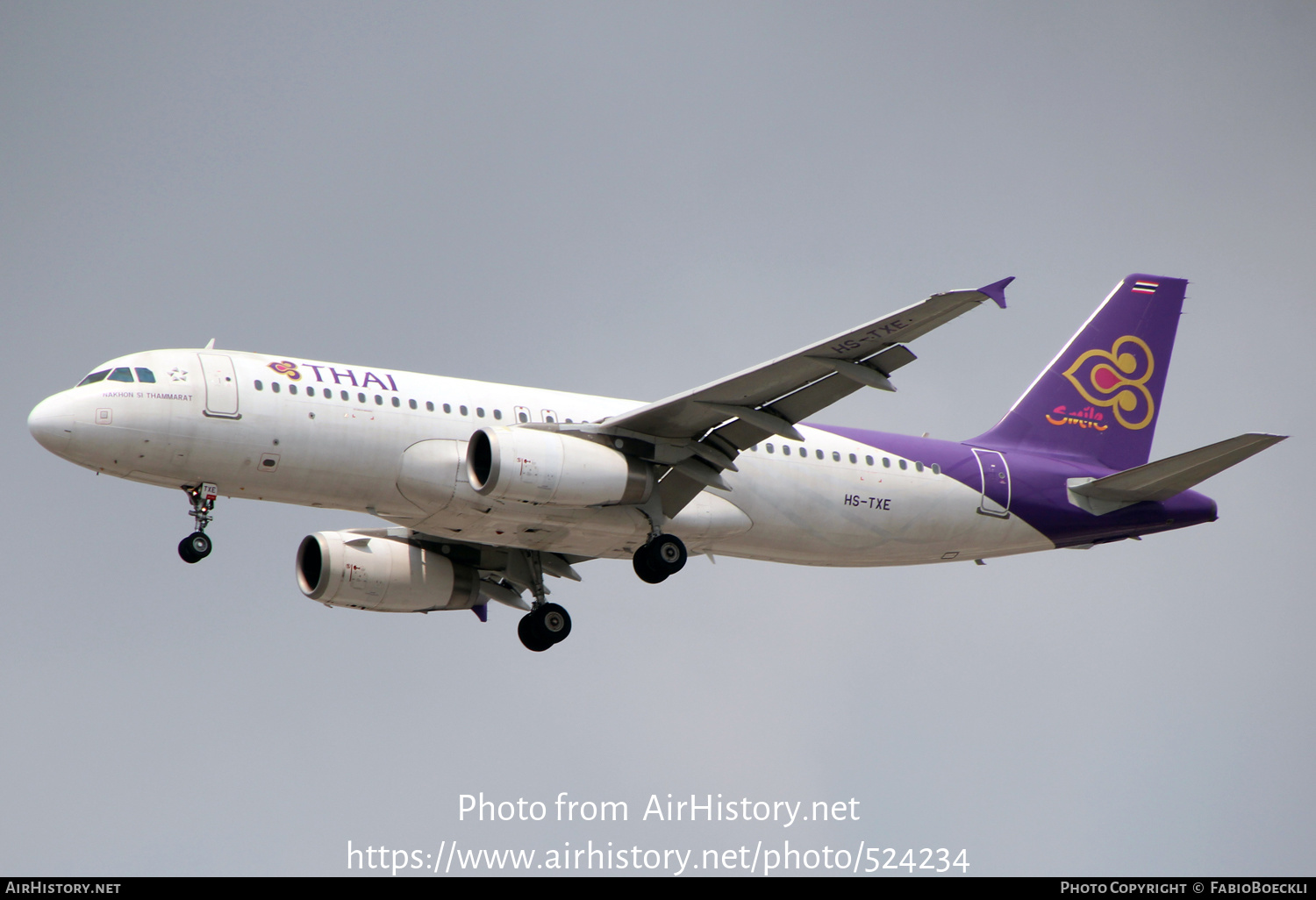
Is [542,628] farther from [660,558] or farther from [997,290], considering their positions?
[997,290]

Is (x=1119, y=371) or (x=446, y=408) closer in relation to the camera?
(x=446, y=408)

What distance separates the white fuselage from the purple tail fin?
3732 mm

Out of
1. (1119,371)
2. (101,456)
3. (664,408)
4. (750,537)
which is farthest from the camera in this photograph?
A: (1119,371)

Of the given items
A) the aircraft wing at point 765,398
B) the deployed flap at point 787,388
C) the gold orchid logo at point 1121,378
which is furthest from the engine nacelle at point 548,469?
the gold orchid logo at point 1121,378

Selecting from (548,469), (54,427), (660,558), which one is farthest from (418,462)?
(54,427)

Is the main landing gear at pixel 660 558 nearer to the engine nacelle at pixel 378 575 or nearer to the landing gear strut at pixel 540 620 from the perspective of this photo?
the landing gear strut at pixel 540 620

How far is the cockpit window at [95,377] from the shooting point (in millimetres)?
27203

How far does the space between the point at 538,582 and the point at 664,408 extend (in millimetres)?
7201

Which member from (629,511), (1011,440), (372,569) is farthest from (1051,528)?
(372,569)

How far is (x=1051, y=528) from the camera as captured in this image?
110ft

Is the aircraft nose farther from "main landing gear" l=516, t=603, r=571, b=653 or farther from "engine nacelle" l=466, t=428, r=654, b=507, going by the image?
"main landing gear" l=516, t=603, r=571, b=653

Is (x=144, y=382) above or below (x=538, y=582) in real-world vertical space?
above

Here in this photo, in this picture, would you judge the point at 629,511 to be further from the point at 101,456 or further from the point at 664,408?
the point at 101,456

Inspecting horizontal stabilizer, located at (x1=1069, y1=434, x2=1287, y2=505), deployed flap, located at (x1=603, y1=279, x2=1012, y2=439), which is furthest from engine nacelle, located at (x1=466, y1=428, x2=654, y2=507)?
horizontal stabilizer, located at (x1=1069, y1=434, x2=1287, y2=505)
